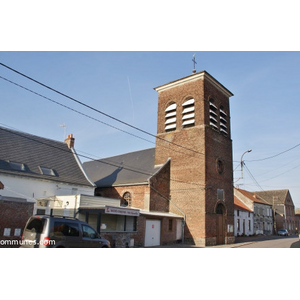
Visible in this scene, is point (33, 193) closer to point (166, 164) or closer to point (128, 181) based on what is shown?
point (128, 181)

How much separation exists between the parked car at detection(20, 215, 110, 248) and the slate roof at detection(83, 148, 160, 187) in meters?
11.4

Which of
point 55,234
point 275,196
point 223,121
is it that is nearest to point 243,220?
point 223,121

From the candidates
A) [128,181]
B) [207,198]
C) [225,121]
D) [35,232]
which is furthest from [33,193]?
[225,121]

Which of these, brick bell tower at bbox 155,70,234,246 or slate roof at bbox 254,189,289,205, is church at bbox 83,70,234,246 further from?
slate roof at bbox 254,189,289,205

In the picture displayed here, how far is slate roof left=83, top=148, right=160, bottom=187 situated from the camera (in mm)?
23906

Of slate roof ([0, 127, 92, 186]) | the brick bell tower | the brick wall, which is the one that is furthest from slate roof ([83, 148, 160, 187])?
the brick wall

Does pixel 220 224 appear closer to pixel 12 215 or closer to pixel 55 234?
pixel 12 215

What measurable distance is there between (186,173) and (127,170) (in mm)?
6055

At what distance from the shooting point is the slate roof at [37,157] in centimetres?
1947

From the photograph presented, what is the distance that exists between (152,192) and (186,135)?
5.71 metres

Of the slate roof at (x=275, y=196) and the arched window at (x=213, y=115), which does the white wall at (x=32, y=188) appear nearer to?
the arched window at (x=213, y=115)

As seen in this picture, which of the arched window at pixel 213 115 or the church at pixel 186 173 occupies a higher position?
the arched window at pixel 213 115

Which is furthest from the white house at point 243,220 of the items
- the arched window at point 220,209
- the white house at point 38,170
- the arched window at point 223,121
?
the white house at point 38,170

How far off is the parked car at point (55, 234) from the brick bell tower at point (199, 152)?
12172 millimetres
